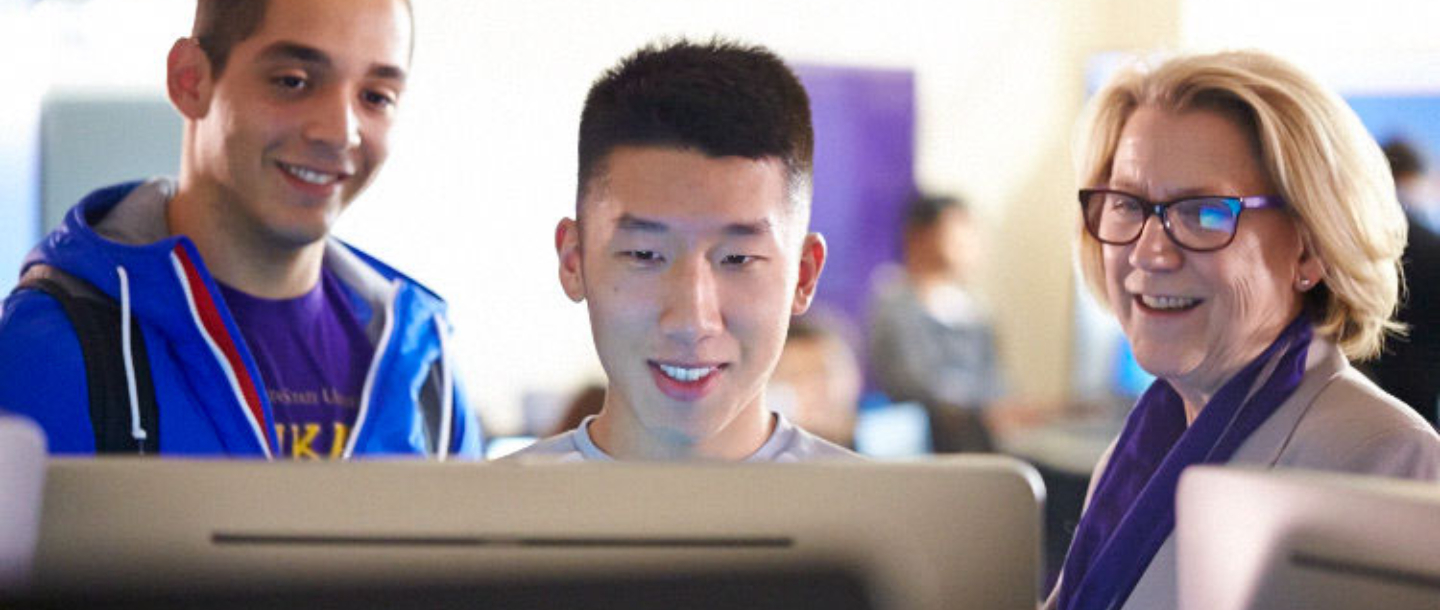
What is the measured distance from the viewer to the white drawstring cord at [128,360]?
184 cm

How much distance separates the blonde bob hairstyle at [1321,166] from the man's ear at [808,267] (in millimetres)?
502

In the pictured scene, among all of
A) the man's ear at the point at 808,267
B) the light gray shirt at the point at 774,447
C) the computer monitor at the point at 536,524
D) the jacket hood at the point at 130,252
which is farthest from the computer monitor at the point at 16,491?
the jacket hood at the point at 130,252

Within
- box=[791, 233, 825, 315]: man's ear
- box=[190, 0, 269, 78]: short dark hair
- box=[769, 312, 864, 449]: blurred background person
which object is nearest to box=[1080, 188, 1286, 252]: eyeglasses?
box=[791, 233, 825, 315]: man's ear

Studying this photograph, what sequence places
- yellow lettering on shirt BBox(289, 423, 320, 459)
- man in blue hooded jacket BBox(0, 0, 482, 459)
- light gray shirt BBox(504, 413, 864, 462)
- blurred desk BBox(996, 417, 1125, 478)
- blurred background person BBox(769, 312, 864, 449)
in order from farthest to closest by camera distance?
blurred desk BBox(996, 417, 1125, 478) < blurred background person BBox(769, 312, 864, 449) < yellow lettering on shirt BBox(289, 423, 320, 459) < man in blue hooded jacket BBox(0, 0, 482, 459) < light gray shirt BBox(504, 413, 864, 462)

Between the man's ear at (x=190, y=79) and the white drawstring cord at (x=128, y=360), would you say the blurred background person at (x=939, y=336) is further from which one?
the white drawstring cord at (x=128, y=360)

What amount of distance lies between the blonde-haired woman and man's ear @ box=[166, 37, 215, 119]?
1221 mm

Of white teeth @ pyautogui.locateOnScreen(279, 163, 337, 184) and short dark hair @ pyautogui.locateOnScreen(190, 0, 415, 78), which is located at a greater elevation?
short dark hair @ pyautogui.locateOnScreen(190, 0, 415, 78)

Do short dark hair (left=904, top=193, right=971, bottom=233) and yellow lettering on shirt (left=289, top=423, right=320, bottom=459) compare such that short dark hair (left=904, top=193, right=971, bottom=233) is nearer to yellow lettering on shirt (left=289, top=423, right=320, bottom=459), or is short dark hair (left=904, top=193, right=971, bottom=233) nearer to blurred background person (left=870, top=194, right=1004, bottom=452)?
blurred background person (left=870, top=194, right=1004, bottom=452)

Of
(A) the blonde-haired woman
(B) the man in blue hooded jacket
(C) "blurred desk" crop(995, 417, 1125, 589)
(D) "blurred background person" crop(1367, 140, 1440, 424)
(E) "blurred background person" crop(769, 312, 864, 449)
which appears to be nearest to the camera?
(A) the blonde-haired woman

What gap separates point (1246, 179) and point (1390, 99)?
4.13 metres

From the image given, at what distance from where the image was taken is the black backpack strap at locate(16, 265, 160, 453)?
1.83 meters

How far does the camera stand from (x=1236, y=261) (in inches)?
72.1

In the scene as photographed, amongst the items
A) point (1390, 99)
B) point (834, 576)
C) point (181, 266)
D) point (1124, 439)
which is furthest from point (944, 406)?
point (834, 576)

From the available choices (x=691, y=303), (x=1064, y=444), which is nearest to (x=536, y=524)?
(x=691, y=303)
